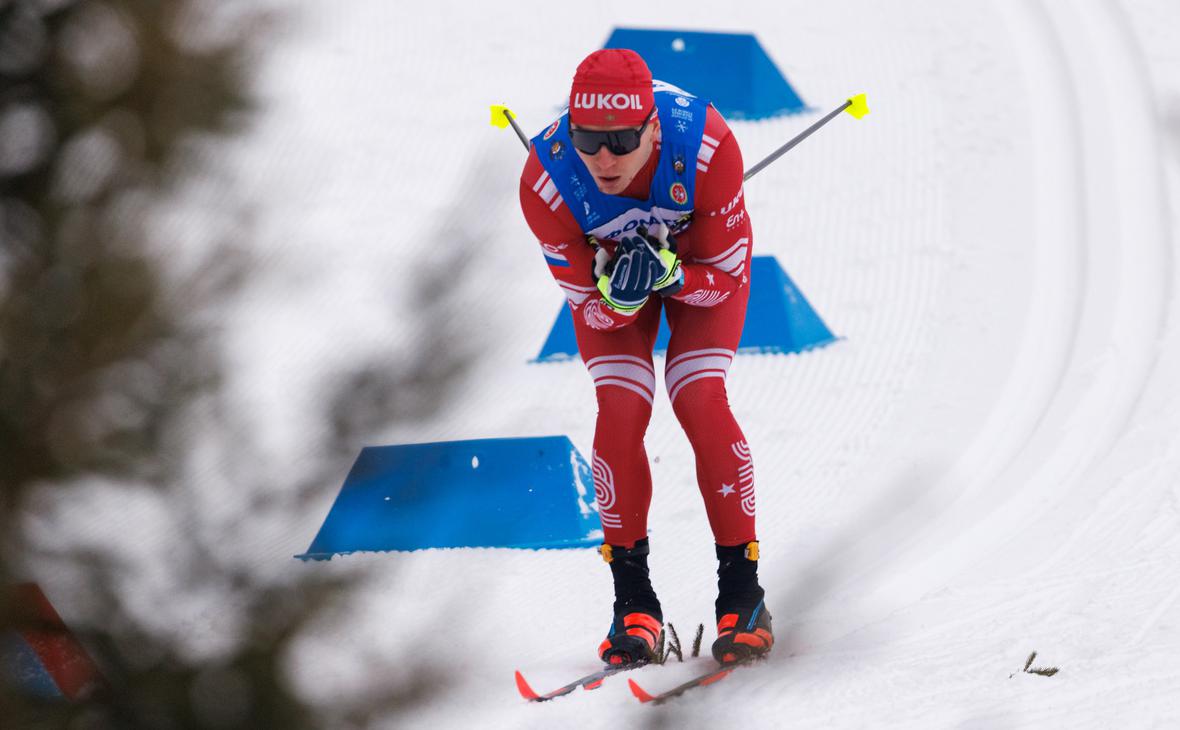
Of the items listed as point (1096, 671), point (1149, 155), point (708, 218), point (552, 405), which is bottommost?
point (552, 405)

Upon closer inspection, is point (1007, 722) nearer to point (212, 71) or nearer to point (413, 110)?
point (212, 71)

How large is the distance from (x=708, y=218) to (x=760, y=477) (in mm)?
1929

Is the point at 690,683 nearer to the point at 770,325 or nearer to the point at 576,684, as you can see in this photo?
the point at 576,684

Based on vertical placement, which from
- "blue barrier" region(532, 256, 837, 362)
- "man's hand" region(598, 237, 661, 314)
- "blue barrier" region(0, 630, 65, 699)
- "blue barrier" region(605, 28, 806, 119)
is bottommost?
"blue barrier" region(532, 256, 837, 362)

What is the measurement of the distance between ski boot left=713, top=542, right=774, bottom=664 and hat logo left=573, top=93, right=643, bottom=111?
119 centimetres

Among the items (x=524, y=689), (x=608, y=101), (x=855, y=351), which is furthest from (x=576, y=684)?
(x=855, y=351)

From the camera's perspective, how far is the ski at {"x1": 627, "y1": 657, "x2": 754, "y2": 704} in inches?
112

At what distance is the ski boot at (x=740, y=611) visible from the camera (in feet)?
11.1

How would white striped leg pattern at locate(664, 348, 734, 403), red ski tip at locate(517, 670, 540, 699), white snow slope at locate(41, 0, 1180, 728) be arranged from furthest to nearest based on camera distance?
white striped leg pattern at locate(664, 348, 734, 403) < red ski tip at locate(517, 670, 540, 699) < white snow slope at locate(41, 0, 1180, 728)

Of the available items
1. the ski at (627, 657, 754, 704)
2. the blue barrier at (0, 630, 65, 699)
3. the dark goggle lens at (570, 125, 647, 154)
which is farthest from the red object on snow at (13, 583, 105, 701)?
the dark goggle lens at (570, 125, 647, 154)

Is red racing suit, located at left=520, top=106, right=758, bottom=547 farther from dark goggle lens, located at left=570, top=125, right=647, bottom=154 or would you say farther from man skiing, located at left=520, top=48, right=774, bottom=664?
dark goggle lens, located at left=570, top=125, right=647, bottom=154

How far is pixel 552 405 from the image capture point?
5613 mm

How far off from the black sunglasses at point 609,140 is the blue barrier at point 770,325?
107 inches

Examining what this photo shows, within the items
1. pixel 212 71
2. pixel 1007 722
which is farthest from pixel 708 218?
pixel 212 71
